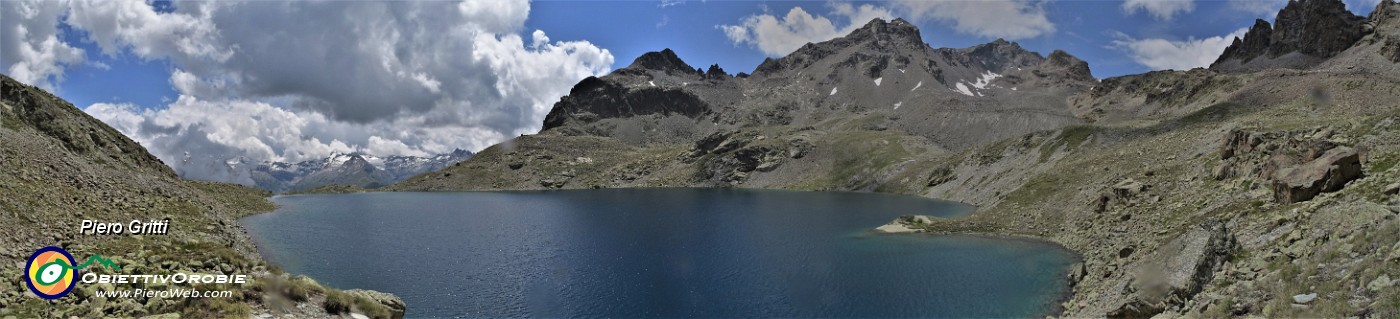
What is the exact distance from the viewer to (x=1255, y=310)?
2362cm

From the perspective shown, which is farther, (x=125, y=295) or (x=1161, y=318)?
(x=1161, y=318)

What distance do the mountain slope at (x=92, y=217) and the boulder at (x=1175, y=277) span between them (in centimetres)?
3889

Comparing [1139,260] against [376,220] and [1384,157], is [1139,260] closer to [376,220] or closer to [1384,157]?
[1384,157]

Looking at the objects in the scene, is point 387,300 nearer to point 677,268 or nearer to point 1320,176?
point 677,268

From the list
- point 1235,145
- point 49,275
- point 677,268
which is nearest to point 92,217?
point 49,275

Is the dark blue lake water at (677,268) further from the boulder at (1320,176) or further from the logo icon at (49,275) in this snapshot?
the logo icon at (49,275)

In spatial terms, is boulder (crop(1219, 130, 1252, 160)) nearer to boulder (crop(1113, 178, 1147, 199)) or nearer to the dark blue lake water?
boulder (crop(1113, 178, 1147, 199))

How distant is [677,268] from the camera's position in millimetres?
63406

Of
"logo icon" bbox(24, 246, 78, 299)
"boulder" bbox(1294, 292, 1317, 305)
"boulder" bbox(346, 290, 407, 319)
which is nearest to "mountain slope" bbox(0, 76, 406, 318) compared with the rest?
"logo icon" bbox(24, 246, 78, 299)

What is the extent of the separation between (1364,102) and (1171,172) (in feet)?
364

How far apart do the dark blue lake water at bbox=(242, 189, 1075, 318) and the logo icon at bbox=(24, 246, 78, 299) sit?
71.2 feet

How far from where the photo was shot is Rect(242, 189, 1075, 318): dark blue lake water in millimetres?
47250

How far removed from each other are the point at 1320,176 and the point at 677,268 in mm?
48408

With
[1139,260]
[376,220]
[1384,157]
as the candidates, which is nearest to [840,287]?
[1139,260]
